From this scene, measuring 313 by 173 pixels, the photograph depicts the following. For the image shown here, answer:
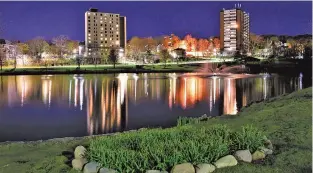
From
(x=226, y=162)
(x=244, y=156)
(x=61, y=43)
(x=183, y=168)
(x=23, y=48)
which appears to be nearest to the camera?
(x=183, y=168)

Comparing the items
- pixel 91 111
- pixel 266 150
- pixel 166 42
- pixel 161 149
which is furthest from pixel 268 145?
pixel 166 42

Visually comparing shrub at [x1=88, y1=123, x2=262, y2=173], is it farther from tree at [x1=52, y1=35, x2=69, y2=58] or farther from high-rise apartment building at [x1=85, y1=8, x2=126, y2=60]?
high-rise apartment building at [x1=85, y1=8, x2=126, y2=60]

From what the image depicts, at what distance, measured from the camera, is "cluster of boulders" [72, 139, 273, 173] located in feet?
28.5

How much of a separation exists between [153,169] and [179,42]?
602 ft

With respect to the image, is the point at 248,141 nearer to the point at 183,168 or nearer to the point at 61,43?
the point at 183,168

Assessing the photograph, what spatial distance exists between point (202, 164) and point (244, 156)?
1.25 meters

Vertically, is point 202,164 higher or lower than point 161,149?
lower

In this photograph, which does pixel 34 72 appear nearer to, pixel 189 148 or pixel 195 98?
pixel 195 98

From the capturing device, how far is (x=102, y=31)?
191125mm

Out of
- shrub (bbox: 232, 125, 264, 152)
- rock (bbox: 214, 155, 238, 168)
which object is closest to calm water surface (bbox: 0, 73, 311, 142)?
shrub (bbox: 232, 125, 264, 152)

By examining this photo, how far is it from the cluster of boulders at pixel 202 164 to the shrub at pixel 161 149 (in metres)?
→ 0.17

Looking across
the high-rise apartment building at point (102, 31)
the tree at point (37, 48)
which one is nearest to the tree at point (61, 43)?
the tree at point (37, 48)

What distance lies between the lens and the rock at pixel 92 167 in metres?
9.10

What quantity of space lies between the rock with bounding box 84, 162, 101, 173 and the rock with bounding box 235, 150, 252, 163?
3059 millimetres
